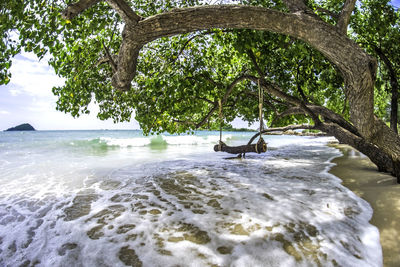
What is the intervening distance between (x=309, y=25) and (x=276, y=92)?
3.18 meters

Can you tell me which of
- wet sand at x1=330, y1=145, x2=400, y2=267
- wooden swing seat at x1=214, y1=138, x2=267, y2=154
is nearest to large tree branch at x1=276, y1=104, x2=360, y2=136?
wet sand at x1=330, y1=145, x2=400, y2=267

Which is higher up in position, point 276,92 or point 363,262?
point 276,92

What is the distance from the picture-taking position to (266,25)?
3092 mm

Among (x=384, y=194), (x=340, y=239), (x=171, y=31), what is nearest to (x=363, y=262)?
(x=340, y=239)

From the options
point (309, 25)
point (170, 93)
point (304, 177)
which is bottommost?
point (304, 177)

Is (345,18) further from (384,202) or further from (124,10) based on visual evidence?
(124,10)

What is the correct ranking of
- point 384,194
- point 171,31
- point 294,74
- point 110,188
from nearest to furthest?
point 171,31 < point 384,194 < point 110,188 < point 294,74

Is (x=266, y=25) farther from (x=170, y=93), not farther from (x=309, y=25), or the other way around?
(x=170, y=93)

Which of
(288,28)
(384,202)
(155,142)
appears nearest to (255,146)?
(384,202)

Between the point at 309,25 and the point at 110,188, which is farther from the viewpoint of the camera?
the point at 110,188

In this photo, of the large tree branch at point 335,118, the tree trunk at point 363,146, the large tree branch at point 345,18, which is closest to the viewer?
the large tree branch at point 345,18

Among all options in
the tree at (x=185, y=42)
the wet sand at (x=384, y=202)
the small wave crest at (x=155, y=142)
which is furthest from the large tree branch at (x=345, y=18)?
the small wave crest at (x=155, y=142)

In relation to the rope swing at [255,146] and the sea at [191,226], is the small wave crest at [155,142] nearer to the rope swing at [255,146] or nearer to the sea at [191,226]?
the rope swing at [255,146]

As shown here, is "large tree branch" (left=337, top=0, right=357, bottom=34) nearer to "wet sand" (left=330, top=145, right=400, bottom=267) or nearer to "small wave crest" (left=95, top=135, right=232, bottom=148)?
"wet sand" (left=330, top=145, right=400, bottom=267)
